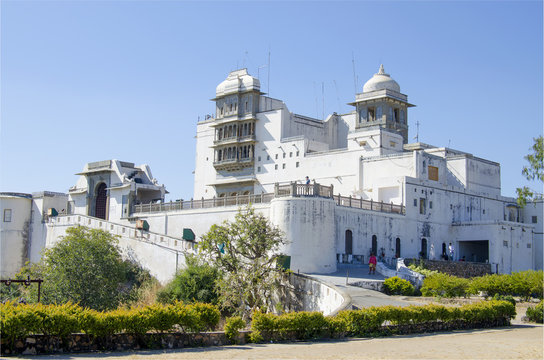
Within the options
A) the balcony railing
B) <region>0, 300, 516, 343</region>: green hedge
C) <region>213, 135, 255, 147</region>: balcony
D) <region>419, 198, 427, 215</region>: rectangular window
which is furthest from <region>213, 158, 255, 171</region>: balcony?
<region>0, 300, 516, 343</region>: green hedge

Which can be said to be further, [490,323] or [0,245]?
[0,245]

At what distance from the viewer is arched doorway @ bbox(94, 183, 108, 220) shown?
183 ft

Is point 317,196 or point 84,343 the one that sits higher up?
point 317,196

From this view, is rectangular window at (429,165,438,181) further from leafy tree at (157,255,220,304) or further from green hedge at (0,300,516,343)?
green hedge at (0,300,516,343)

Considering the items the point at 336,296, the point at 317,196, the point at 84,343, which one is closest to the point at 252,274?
the point at 336,296

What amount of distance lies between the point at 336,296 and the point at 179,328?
10743 mm

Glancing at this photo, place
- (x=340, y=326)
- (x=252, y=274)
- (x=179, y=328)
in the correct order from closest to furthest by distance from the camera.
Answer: (x=179, y=328)
(x=340, y=326)
(x=252, y=274)

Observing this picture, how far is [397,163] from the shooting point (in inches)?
1896

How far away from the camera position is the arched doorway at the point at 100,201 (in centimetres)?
5578

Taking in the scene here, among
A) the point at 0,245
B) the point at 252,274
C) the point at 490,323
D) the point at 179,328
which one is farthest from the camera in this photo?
the point at 0,245

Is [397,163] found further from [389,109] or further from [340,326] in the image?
[340,326]

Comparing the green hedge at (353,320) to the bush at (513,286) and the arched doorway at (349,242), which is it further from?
the arched doorway at (349,242)

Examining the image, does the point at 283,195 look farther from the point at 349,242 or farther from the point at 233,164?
the point at 233,164

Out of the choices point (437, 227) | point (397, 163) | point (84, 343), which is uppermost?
point (397, 163)
